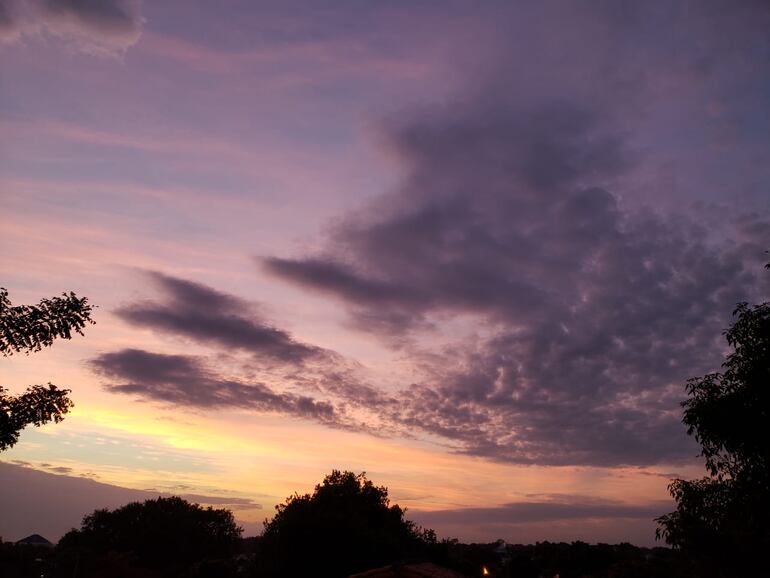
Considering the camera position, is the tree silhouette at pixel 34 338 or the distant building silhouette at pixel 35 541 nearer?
the tree silhouette at pixel 34 338

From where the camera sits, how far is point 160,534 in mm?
68312

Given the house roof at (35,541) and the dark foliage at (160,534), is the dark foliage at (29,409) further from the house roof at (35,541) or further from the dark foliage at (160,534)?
the house roof at (35,541)

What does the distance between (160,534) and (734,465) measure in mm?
71366

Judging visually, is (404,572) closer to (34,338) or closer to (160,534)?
(34,338)

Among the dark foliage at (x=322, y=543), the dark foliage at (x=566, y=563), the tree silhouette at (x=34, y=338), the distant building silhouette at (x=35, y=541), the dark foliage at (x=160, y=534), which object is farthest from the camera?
the distant building silhouette at (x=35, y=541)

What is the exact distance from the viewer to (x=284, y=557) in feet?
109

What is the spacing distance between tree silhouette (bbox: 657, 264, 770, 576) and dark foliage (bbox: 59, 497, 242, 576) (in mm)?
61904

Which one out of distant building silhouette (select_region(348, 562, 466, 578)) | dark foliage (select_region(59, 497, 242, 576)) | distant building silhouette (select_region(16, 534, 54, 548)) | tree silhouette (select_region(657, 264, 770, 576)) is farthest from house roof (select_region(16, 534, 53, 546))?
tree silhouette (select_region(657, 264, 770, 576))

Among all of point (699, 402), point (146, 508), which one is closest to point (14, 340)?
point (699, 402)

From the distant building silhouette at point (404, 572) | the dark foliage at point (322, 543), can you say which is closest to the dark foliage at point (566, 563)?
the dark foliage at point (322, 543)

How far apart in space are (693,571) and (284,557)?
78.3ft

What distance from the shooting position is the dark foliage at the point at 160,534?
66938mm

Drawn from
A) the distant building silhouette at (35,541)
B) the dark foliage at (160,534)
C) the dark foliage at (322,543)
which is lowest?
the distant building silhouette at (35,541)

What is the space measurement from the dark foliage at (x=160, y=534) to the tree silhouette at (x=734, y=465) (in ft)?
203
